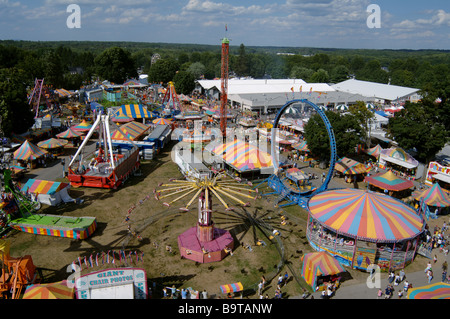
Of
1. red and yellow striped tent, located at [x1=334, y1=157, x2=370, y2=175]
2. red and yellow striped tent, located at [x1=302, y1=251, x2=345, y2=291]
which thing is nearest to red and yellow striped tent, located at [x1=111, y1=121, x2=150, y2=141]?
red and yellow striped tent, located at [x1=334, y1=157, x2=370, y2=175]

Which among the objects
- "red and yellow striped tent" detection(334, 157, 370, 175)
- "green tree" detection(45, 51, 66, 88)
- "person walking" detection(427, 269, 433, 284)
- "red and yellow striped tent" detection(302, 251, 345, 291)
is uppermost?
"green tree" detection(45, 51, 66, 88)

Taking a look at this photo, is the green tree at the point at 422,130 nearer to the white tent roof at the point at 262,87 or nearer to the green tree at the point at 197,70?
the white tent roof at the point at 262,87

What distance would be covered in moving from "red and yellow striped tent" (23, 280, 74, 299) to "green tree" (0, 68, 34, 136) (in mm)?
29629

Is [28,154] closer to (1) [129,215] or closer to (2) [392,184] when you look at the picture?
(1) [129,215]

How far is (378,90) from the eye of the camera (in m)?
75.9

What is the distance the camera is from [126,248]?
20359 millimetres

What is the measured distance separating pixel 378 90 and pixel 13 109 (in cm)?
7252

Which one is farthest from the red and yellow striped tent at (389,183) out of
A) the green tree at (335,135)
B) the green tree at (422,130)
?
the green tree at (422,130)

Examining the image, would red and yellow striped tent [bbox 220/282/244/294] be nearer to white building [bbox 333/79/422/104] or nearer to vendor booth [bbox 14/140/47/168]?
vendor booth [bbox 14/140/47/168]

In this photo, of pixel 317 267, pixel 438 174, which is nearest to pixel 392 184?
pixel 438 174

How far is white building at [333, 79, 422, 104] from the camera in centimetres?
7069

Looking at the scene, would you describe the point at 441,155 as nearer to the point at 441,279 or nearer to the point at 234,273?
the point at 441,279

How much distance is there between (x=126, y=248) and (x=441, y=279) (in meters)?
18.6

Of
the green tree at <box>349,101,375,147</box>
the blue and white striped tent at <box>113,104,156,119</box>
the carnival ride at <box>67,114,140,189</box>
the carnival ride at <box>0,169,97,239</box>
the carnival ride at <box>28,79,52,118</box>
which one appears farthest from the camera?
the carnival ride at <box>28,79,52,118</box>
